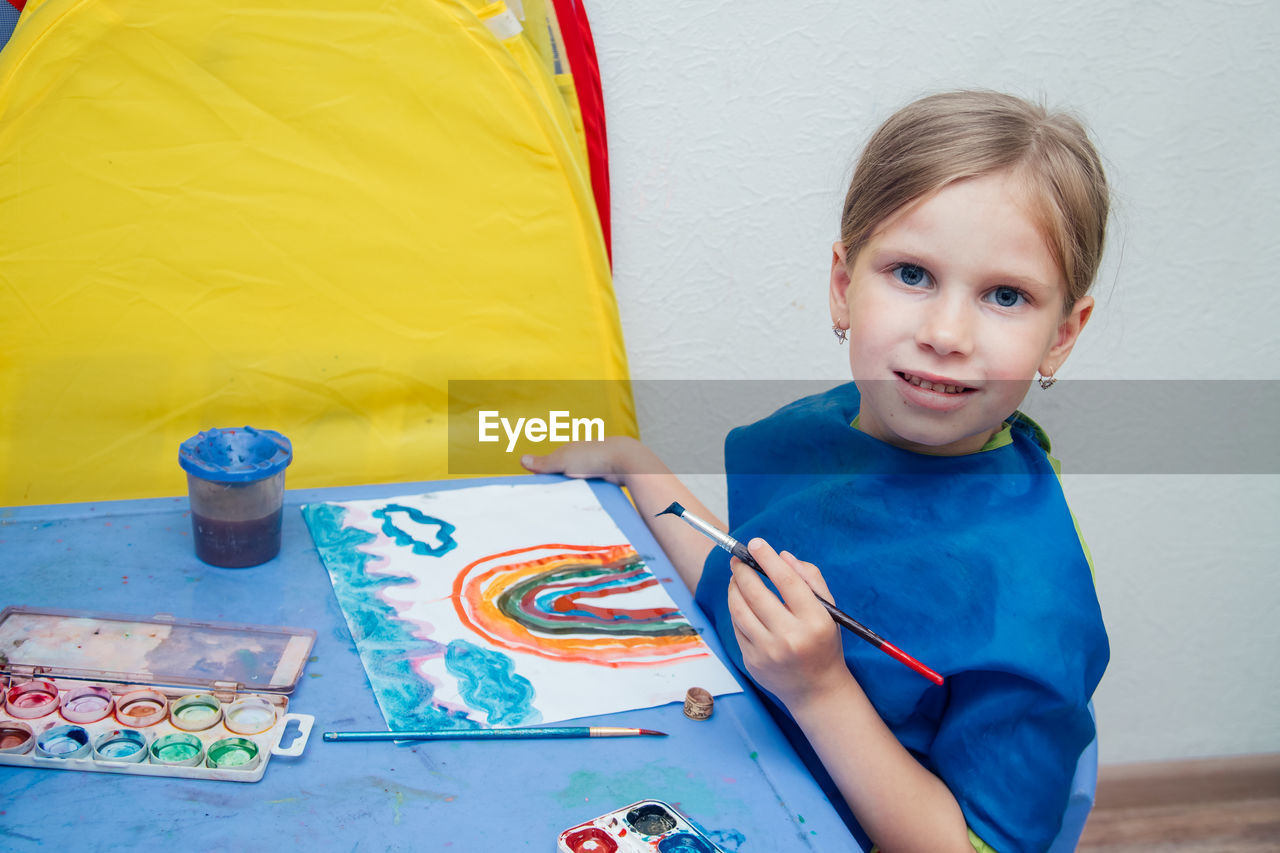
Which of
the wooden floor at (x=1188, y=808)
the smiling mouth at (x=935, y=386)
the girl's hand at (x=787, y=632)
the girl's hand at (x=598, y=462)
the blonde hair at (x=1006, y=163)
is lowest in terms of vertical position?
the wooden floor at (x=1188, y=808)

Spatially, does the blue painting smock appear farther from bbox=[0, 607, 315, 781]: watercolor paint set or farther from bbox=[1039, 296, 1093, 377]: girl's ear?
bbox=[0, 607, 315, 781]: watercolor paint set

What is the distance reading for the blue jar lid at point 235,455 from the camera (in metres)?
0.68

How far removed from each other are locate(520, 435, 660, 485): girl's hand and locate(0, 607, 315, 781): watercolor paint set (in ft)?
1.12

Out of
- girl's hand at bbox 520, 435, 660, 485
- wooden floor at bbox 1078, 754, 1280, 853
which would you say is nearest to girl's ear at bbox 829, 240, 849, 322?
girl's hand at bbox 520, 435, 660, 485

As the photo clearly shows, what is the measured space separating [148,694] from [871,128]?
95 centimetres

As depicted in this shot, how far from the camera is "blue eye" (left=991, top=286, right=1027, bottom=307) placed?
2.04 ft

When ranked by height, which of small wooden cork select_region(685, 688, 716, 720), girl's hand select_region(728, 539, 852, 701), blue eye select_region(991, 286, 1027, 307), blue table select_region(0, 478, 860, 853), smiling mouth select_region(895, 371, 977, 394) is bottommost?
small wooden cork select_region(685, 688, 716, 720)

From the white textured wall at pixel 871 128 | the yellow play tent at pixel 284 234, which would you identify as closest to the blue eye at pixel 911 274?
the yellow play tent at pixel 284 234

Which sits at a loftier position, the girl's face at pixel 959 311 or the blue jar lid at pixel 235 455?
the girl's face at pixel 959 311

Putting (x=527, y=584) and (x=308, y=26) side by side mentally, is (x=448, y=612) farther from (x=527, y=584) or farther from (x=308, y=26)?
(x=308, y=26)

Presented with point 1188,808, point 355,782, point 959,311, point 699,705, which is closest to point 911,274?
point 959,311

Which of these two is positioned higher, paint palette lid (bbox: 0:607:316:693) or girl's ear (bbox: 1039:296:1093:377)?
girl's ear (bbox: 1039:296:1093:377)

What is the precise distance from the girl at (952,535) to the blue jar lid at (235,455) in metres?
0.33

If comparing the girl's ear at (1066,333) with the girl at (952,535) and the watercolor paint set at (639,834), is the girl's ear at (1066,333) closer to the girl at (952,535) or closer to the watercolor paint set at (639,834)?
the girl at (952,535)
